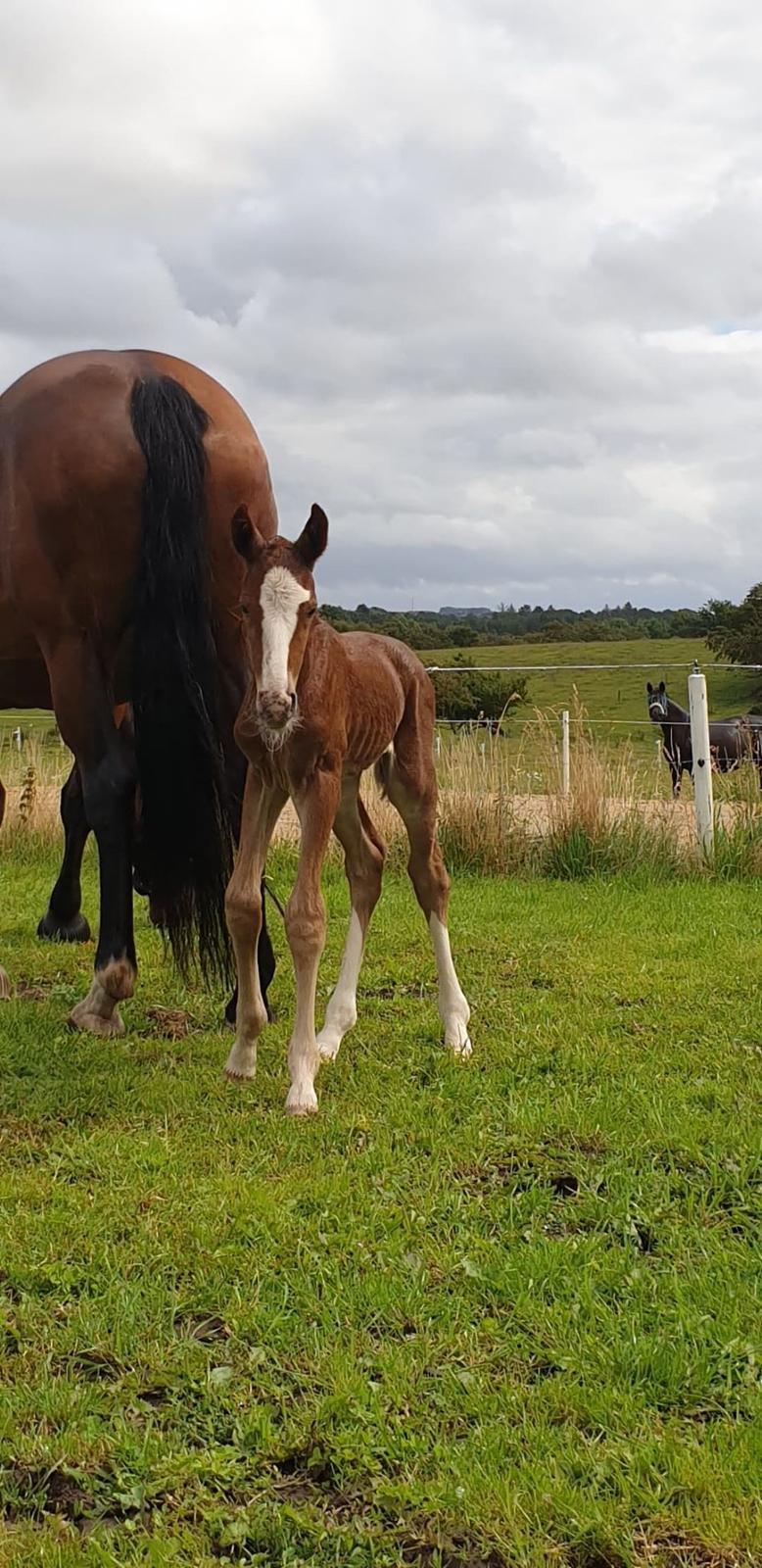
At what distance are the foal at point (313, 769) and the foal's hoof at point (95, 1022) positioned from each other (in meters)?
0.82

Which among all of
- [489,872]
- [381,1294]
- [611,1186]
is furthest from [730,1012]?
[489,872]

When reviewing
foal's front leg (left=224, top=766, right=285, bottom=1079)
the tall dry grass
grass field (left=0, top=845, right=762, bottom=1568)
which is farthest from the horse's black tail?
the tall dry grass

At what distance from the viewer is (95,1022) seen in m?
5.23

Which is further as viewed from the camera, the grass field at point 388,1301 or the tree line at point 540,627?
the tree line at point 540,627

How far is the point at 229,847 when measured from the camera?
201 inches

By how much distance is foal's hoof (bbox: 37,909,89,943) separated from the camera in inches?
290

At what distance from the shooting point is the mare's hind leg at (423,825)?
5129 millimetres

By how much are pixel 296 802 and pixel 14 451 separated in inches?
77.6

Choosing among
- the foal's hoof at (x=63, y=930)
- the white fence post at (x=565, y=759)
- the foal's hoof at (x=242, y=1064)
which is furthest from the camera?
the white fence post at (x=565, y=759)

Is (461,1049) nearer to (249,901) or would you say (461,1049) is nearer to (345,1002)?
(345,1002)

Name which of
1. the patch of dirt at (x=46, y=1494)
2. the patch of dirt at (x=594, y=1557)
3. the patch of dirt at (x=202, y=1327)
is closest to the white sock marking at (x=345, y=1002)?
the patch of dirt at (x=202, y=1327)

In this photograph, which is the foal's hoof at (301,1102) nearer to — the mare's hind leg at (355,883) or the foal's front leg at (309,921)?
the foal's front leg at (309,921)

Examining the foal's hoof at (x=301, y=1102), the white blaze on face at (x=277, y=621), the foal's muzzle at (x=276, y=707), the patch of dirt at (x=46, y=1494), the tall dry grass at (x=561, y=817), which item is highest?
the white blaze on face at (x=277, y=621)

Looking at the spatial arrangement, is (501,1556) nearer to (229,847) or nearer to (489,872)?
(229,847)
